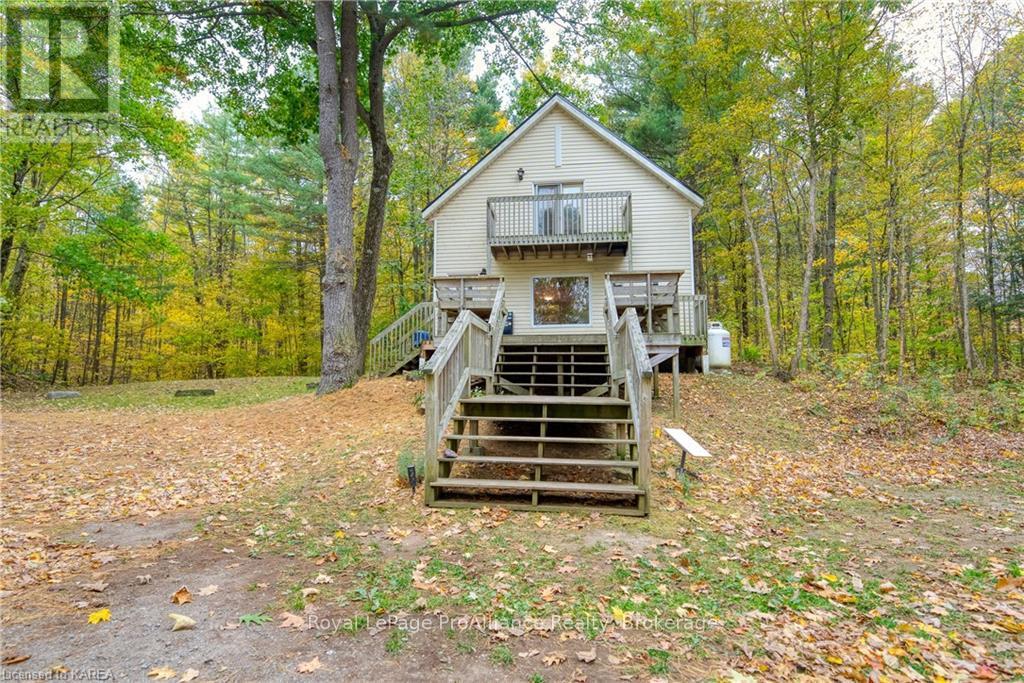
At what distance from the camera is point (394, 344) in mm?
12031

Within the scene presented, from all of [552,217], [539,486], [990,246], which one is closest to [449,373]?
[539,486]

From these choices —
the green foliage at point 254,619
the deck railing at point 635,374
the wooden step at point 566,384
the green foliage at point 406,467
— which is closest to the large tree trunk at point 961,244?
the wooden step at point 566,384

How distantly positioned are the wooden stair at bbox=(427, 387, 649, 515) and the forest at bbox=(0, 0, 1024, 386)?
6007mm

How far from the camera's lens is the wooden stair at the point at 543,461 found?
481cm

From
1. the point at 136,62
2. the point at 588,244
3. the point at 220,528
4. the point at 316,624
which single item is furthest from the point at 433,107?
the point at 316,624

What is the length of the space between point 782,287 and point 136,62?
81.3 ft

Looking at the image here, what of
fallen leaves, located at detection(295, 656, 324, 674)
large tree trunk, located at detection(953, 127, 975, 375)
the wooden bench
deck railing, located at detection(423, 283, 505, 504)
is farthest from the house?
large tree trunk, located at detection(953, 127, 975, 375)

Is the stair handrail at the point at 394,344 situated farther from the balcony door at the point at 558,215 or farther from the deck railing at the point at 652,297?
the deck railing at the point at 652,297

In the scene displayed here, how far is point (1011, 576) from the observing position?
360 cm

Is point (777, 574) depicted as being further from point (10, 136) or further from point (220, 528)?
point (10, 136)

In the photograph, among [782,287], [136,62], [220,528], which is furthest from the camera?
[782,287]

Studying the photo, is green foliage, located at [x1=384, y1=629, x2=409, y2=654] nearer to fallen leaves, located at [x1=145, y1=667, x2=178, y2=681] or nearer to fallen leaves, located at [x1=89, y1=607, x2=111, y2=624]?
fallen leaves, located at [x1=145, y1=667, x2=178, y2=681]

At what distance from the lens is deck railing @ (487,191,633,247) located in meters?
12.6

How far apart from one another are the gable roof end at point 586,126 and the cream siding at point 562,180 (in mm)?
127
